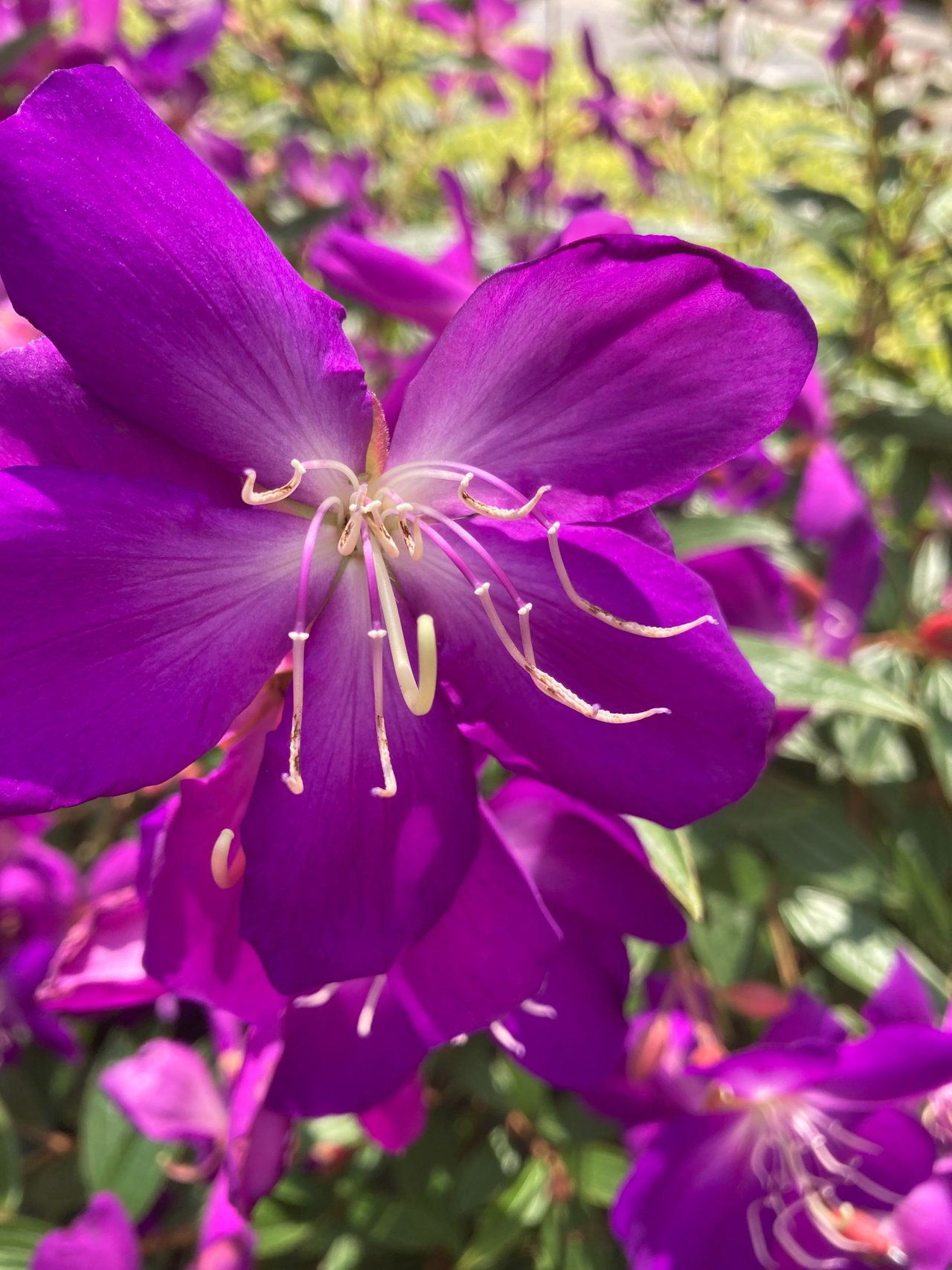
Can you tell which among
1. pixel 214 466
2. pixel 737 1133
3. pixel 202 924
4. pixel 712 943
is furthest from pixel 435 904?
pixel 712 943

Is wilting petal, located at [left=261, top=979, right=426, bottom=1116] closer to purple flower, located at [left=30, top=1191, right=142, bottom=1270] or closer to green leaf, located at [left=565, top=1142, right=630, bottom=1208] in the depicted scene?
purple flower, located at [left=30, top=1191, right=142, bottom=1270]

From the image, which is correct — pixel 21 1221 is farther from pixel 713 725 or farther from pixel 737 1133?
pixel 713 725

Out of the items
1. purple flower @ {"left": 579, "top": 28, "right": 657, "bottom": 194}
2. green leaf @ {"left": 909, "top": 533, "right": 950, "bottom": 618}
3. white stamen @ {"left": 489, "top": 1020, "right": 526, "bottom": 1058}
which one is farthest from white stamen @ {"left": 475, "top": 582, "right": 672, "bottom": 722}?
purple flower @ {"left": 579, "top": 28, "right": 657, "bottom": 194}

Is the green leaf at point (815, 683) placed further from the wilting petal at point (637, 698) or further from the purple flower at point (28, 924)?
the purple flower at point (28, 924)

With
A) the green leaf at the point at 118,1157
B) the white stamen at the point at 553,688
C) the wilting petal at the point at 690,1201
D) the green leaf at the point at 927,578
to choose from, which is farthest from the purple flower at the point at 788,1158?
the green leaf at the point at 927,578

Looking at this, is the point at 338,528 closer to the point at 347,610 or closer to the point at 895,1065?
the point at 347,610

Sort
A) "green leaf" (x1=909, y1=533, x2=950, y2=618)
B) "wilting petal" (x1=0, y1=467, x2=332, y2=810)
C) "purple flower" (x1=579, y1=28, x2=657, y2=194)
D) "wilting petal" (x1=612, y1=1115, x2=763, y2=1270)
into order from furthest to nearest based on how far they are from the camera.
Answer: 1. "purple flower" (x1=579, y1=28, x2=657, y2=194)
2. "green leaf" (x1=909, y1=533, x2=950, y2=618)
3. "wilting petal" (x1=612, y1=1115, x2=763, y2=1270)
4. "wilting petal" (x1=0, y1=467, x2=332, y2=810)

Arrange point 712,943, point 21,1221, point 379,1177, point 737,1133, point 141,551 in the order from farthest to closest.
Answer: point 379,1177
point 712,943
point 21,1221
point 737,1133
point 141,551
